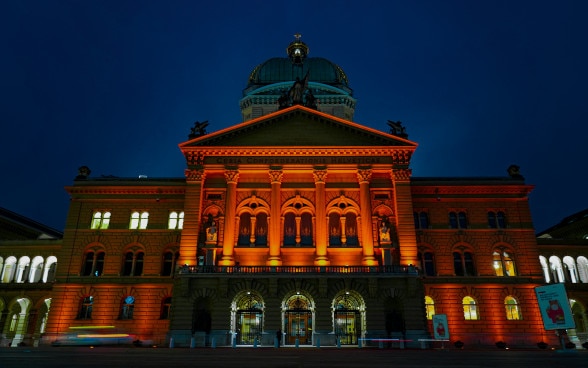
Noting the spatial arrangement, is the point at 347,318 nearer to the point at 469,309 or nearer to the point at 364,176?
the point at 469,309

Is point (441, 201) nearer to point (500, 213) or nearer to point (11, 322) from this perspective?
→ point (500, 213)

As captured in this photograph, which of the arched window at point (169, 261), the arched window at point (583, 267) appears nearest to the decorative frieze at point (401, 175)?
the arched window at point (583, 267)

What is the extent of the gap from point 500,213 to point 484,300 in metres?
9.94

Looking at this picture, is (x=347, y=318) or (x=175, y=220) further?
(x=175, y=220)

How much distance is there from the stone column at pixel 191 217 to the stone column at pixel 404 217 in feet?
64.7

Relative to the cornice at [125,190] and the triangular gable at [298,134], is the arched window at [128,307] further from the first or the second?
the triangular gable at [298,134]

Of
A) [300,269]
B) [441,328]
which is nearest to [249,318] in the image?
[300,269]

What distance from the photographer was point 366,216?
43094 mm

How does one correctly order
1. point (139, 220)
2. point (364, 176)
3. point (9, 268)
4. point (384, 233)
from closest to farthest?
point (384, 233) < point (364, 176) < point (139, 220) < point (9, 268)

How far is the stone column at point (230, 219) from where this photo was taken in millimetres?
41319

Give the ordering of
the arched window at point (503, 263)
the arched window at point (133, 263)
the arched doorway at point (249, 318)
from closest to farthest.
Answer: the arched doorway at point (249, 318), the arched window at point (503, 263), the arched window at point (133, 263)

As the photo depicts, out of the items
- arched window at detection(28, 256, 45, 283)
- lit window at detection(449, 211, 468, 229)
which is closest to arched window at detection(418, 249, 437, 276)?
lit window at detection(449, 211, 468, 229)

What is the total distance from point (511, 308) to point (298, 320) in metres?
22.0

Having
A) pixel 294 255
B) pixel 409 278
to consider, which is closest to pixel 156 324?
pixel 294 255
